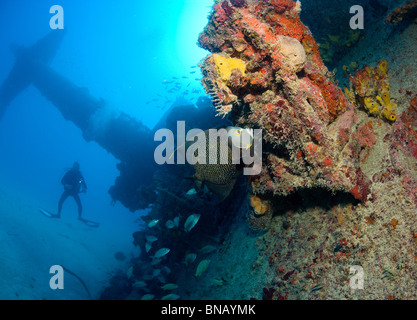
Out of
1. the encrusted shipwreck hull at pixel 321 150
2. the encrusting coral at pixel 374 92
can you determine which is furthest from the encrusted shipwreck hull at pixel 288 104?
the encrusting coral at pixel 374 92

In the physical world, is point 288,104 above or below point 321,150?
above

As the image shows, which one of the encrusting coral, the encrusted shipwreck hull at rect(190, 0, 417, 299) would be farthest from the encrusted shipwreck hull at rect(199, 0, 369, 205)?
the encrusting coral

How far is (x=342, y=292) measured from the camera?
2.36 meters

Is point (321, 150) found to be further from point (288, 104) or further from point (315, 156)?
point (288, 104)

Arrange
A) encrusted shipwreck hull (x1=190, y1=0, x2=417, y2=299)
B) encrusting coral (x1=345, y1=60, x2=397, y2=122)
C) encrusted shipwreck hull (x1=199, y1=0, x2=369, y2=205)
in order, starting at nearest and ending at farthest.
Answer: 1. encrusted shipwreck hull (x1=190, y1=0, x2=417, y2=299)
2. encrusted shipwreck hull (x1=199, y1=0, x2=369, y2=205)
3. encrusting coral (x1=345, y1=60, x2=397, y2=122)

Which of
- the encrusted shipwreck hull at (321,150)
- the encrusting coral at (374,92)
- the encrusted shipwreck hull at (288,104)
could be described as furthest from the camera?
the encrusting coral at (374,92)

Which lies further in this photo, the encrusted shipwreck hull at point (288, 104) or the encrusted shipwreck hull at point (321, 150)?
the encrusted shipwreck hull at point (288, 104)

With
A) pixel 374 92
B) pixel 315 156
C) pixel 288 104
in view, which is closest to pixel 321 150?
pixel 315 156

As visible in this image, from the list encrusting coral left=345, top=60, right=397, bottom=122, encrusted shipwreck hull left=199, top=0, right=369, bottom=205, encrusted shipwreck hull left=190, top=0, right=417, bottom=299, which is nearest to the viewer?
Answer: encrusted shipwreck hull left=190, top=0, right=417, bottom=299

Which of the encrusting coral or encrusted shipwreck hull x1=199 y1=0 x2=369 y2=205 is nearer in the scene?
encrusted shipwreck hull x1=199 y1=0 x2=369 y2=205

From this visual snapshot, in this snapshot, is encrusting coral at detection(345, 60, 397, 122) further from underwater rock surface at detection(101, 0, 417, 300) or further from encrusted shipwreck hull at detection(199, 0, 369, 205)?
encrusted shipwreck hull at detection(199, 0, 369, 205)

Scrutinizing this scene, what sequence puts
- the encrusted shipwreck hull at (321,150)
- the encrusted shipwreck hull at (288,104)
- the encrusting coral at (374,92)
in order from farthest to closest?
the encrusting coral at (374,92)
the encrusted shipwreck hull at (288,104)
the encrusted shipwreck hull at (321,150)

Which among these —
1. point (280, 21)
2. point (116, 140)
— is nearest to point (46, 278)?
point (116, 140)

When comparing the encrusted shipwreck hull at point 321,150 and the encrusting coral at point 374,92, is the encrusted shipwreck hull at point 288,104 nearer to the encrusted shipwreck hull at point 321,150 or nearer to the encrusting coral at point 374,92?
the encrusted shipwreck hull at point 321,150
